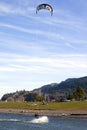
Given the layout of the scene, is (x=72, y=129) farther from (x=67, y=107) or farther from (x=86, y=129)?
(x=67, y=107)

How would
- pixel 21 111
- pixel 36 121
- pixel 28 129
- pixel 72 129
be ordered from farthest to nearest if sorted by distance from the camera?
pixel 21 111 → pixel 36 121 → pixel 72 129 → pixel 28 129

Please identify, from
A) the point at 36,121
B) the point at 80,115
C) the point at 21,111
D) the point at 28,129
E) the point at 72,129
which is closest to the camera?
the point at 28,129

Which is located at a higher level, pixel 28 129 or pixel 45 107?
pixel 45 107

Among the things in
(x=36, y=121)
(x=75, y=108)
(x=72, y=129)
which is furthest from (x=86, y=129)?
(x=75, y=108)

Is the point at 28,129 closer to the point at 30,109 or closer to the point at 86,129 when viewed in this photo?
the point at 86,129

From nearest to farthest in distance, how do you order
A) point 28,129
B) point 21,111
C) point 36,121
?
point 28,129, point 36,121, point 21,111

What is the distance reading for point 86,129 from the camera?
108125mm

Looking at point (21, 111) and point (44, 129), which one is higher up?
point (21, 111)

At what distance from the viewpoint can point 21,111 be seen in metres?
192

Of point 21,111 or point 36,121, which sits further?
point 21,111

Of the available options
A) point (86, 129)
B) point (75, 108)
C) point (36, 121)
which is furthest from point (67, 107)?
point (86, 129)

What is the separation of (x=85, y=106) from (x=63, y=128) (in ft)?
295

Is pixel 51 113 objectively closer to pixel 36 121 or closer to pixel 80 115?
pixel 80 115

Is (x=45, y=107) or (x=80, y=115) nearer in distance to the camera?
(x=80, y=115)
